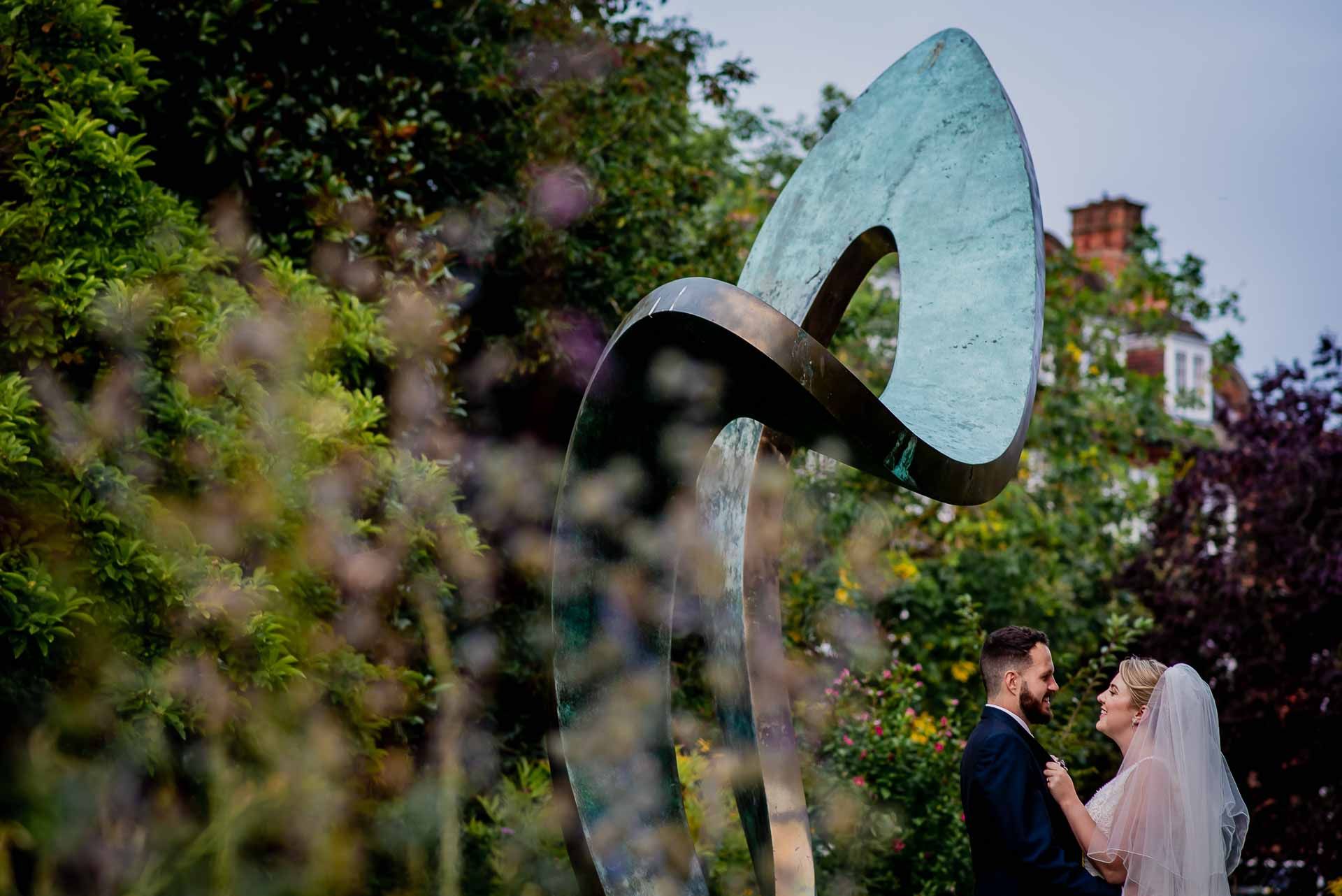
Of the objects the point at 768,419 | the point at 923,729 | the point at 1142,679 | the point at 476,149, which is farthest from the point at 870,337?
the point at 768,419

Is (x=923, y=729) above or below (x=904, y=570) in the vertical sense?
below

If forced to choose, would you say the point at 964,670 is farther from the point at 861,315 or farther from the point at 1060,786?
the point at 1060,786

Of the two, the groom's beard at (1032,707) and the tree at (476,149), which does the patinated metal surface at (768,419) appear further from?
the tree at (476,149)

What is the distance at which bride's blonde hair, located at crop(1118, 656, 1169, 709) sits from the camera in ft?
12.4

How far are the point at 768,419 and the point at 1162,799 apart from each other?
5.31 ft

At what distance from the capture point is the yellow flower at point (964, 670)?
856 cm

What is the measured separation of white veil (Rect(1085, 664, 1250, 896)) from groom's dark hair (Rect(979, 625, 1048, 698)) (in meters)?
0.44

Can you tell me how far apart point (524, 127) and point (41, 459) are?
3.79 meters

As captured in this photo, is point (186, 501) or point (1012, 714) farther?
point (186, 501)

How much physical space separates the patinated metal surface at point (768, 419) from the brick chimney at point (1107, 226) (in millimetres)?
19241

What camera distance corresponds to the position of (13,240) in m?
4.89

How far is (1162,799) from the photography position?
3.58 meters

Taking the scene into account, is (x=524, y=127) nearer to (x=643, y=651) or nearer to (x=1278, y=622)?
(x=643, y=651)

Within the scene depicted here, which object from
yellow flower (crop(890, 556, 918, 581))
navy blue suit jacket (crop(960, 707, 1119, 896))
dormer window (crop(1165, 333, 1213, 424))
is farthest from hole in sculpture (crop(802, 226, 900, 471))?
dormer window (crop(1165, 333, 1213, 424))
